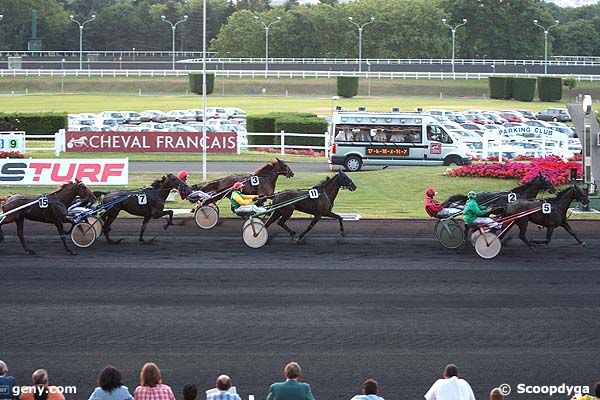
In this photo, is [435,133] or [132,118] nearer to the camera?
[435,133]

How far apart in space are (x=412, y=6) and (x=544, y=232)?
93506mm

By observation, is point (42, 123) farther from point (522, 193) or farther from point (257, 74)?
point (257, 74)

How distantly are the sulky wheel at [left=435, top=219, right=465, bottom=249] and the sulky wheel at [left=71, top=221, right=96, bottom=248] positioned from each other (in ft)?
21.3

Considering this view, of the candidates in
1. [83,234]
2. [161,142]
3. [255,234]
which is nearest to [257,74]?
Answer: [161,142]

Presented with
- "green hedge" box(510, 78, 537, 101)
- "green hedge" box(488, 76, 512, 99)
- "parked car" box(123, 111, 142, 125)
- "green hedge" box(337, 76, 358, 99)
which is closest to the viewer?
"parked car" box(123, 111, 142, 125)

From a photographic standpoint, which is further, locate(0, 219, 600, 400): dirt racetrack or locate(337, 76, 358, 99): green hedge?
locate(337, 76, 358, 99): green hedge

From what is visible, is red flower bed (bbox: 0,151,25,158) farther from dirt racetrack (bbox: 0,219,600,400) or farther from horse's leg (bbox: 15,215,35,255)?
horse's leg (bbox: 15,215,35,255)

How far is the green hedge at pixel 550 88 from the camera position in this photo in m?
83.6

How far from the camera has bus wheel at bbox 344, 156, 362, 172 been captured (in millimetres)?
36938

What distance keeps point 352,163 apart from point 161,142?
7317 mm

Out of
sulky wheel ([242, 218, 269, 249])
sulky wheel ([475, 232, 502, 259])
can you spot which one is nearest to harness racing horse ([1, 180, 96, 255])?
sulky wheel ([242, 218, 269, 249])

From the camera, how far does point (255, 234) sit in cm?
2112

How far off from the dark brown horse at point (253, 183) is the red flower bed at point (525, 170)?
718 cm

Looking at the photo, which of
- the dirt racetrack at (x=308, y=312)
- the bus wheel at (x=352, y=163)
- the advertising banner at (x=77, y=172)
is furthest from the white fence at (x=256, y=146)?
the dirt racetrack at (x=308, y=312)
